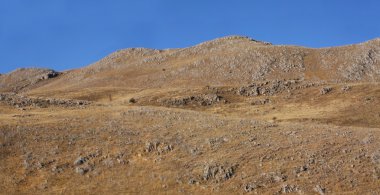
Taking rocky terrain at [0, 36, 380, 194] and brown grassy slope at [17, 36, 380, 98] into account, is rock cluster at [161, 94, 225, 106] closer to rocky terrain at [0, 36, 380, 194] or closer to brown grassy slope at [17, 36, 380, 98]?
rocky terrain at [0, 36, 380, 194]

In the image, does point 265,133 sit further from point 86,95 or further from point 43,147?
point 86,95

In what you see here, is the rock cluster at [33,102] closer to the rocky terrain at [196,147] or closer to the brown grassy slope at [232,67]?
the rocky terrain at [196,147]

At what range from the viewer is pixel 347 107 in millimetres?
72250

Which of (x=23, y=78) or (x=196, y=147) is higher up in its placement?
(x=23, y=78)

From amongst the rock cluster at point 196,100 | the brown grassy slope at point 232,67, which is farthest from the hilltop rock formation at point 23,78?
the rock cluster at point 196,100

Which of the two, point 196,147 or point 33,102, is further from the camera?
point 33,102

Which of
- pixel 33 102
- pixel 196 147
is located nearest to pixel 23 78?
pixel 33 102

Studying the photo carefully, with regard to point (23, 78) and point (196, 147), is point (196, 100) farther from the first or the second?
point (23, 78)

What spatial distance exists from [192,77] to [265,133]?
71985 mm

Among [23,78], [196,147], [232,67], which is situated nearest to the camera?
[196,147]

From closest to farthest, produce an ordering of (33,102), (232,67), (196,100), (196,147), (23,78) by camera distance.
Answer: (196,147) < (33,102) < (196,100) < (232,67) < (23,78)

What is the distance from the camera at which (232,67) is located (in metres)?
121

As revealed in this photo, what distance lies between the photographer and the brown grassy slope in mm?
112938

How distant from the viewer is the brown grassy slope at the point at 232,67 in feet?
371
